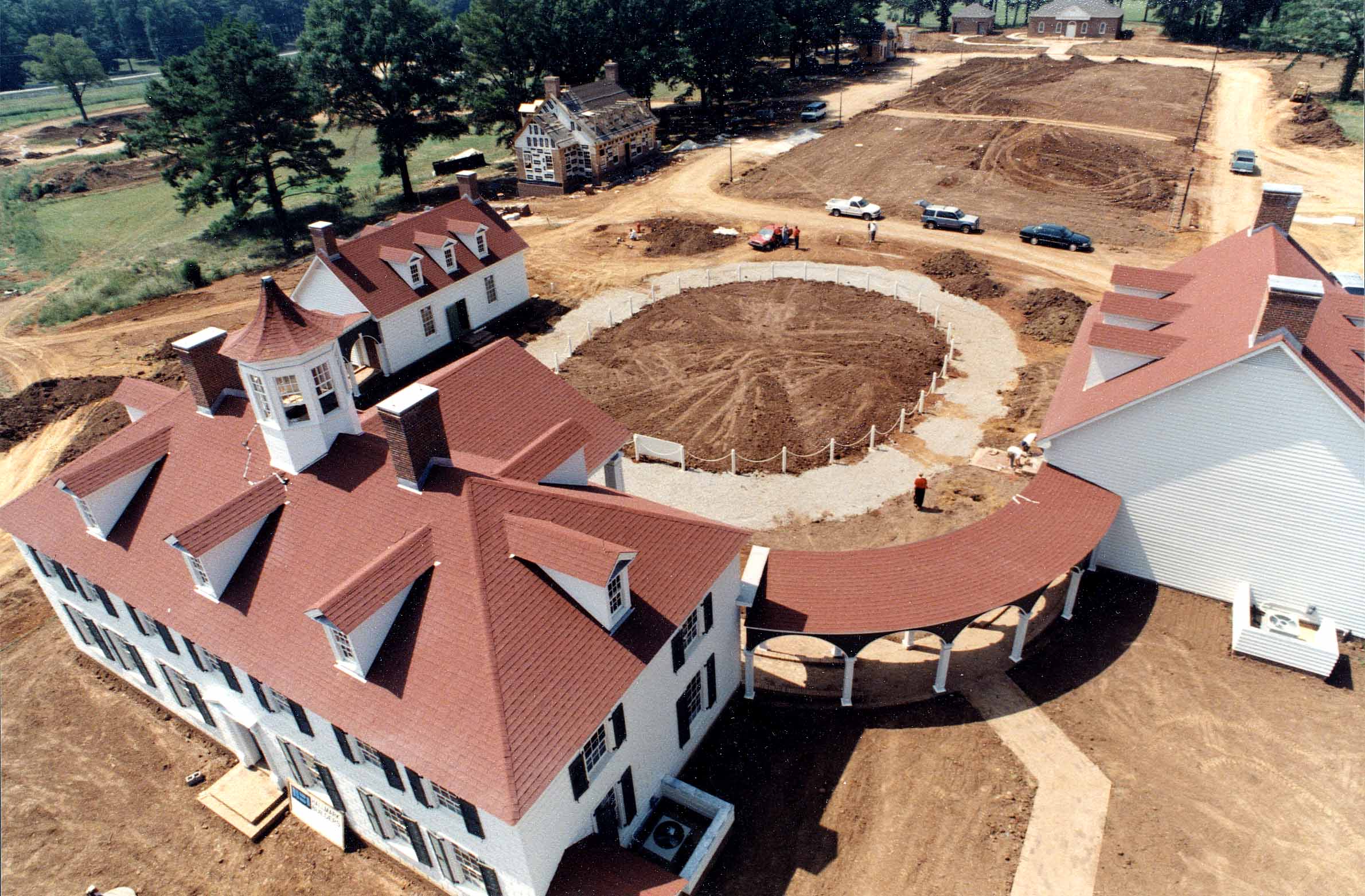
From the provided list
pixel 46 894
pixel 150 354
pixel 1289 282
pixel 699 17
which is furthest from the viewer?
pixel 699 17

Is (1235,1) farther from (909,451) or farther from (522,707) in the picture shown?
(522,707)

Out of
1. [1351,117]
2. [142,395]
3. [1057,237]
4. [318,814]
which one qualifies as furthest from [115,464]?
[1351,117]

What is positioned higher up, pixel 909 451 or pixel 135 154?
pixel 135 154

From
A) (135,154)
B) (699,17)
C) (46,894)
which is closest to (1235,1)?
(699,17)

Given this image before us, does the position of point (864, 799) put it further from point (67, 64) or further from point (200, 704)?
point (67, 64)

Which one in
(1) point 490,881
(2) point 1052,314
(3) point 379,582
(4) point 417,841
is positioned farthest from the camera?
(2) point 1052,314

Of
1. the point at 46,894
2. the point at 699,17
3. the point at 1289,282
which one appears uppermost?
the point at 699,17

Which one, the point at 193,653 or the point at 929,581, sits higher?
the point at 193,653
